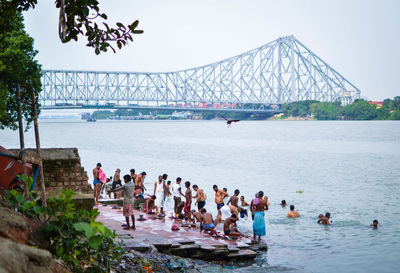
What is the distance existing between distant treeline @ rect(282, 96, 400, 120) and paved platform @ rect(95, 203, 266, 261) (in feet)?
344

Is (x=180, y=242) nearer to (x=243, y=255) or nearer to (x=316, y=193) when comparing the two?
(x=243, y=255)

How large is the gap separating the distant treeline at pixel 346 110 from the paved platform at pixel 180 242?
4129 inches

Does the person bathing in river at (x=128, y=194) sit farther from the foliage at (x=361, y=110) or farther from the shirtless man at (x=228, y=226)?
the foliage at (x=361, y=110)

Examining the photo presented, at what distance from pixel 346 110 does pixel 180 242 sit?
4621 inches

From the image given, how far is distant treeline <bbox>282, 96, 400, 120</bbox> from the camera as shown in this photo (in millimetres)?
115350

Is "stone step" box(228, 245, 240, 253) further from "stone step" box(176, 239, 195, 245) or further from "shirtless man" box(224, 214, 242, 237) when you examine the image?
"shirtless man" box(224, 214, 242, 237)


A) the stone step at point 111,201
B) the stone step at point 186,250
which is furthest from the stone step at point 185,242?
the stone step at point 111,201

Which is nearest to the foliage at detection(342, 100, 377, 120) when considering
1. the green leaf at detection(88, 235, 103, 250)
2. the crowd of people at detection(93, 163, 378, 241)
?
the crowd of people at detection(93, 163, 378, 241)

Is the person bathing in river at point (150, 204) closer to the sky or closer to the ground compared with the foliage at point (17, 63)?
closer to the ground

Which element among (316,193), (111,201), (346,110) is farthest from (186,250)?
(346,110)

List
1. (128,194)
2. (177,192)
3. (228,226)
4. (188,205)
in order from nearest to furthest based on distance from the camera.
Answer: (128,194) → (228,226) → (188,205) → (177,192)

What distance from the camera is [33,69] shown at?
2072cm

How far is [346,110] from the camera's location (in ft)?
395

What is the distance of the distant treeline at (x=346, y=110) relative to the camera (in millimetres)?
115350
